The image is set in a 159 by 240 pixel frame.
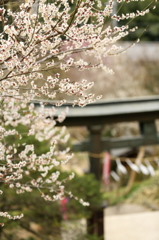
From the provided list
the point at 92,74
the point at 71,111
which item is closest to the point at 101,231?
the point at 71,111

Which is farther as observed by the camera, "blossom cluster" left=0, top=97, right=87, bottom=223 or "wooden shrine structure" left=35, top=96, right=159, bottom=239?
"wooden shrine structure" left=35, top=96, right=159, bottom=239

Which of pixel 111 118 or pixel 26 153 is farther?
pixel 111 118

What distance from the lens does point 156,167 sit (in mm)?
8523

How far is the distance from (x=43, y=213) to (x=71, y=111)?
1.73m

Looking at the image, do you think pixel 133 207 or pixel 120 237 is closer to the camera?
pixel 120 237

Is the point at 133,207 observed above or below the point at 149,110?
below

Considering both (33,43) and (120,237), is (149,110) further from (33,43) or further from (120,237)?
(33,43)

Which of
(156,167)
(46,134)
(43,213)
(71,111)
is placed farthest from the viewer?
(156,167)

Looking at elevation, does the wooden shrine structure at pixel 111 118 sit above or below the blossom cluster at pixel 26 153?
above

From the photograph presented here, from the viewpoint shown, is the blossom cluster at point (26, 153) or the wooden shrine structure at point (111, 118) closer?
the blossom cluster at point (26, 153)

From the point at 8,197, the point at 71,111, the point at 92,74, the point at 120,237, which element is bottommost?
the point at 120,237

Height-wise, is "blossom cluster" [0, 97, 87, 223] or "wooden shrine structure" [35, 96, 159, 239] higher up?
"wooden shrine structure" [35, 96, 159, 239]

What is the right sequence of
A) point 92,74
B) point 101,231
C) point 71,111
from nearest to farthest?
1. point 101,231
2. point 71,111
3. point 92,74

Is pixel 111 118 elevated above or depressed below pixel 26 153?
above
